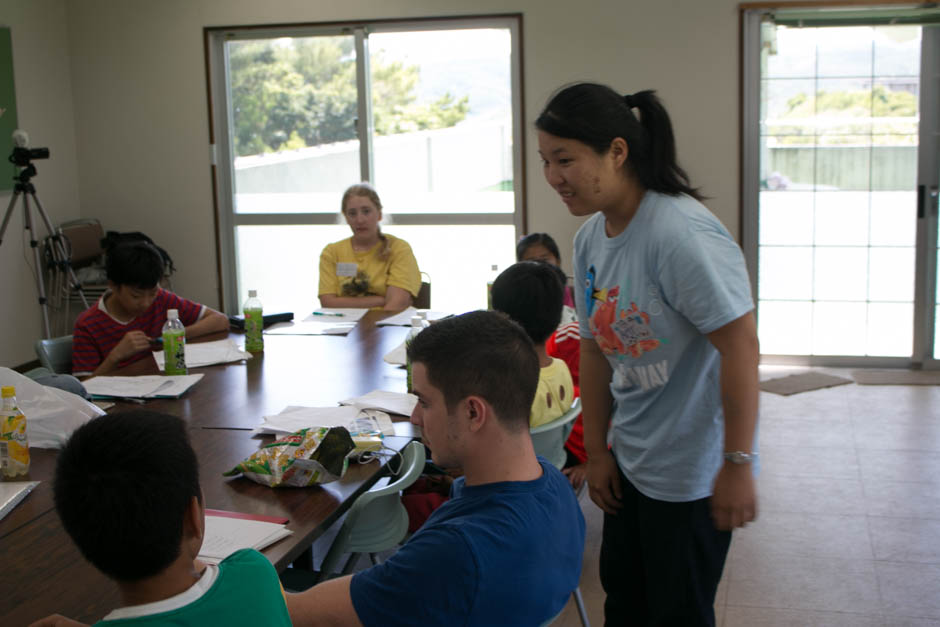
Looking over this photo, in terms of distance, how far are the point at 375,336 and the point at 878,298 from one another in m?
3.51

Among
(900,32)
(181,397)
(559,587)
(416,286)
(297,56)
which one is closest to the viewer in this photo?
(559,587)

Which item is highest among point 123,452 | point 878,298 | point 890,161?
point 890,161

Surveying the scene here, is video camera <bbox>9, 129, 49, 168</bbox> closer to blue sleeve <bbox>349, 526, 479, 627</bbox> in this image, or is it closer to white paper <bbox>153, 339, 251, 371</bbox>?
white paper <bbox>153, 339, 251, 371</bbox>

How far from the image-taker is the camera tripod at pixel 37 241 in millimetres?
Answer: 5488

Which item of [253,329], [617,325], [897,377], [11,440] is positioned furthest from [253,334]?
[897,377]

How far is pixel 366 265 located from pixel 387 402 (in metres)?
2.01

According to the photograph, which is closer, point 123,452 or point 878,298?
point 123,452

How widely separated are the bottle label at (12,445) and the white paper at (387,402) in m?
0.88

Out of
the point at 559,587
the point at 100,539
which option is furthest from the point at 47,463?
the point at 559,587

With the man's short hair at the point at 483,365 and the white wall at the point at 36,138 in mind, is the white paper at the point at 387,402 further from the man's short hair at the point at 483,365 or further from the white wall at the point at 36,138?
the white wall at the point at 36,138

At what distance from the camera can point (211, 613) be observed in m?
1.10

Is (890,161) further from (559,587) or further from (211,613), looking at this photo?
(211,613)

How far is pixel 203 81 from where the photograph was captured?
6098 mm

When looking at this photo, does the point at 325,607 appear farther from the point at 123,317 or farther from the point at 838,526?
the point at 838,526
